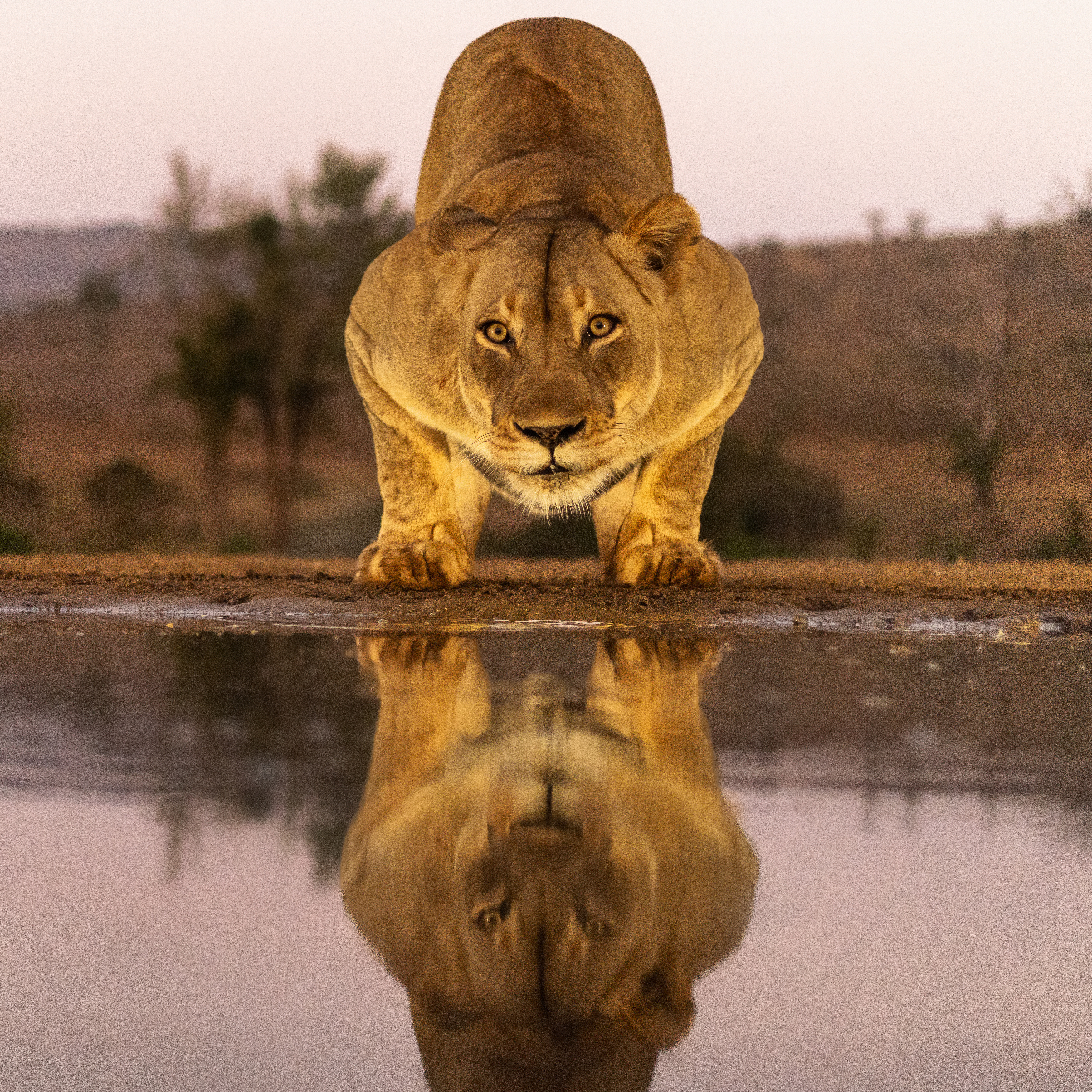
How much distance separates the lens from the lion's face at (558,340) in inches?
243

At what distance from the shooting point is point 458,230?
6.98 metres

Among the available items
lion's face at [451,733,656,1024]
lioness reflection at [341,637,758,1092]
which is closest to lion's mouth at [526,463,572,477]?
lioness reflection at [341,637,758,1092]

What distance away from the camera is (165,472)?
36156 mm

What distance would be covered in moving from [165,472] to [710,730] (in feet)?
111

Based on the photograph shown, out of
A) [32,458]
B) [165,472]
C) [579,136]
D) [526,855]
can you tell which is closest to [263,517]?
[165,472]

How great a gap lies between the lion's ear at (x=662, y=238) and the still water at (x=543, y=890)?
312 centimetres

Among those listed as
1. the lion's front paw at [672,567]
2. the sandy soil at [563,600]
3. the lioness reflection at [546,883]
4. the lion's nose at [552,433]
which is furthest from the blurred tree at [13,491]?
the lioness reflection at [546,883]

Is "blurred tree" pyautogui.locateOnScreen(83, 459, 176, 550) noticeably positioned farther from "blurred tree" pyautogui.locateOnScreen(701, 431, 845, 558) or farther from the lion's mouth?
the lion's mouth

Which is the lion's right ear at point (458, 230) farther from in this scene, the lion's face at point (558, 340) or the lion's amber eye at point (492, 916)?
the lion's amber eye at point (492, 916)

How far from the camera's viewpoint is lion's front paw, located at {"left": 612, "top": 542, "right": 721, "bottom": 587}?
283 inches

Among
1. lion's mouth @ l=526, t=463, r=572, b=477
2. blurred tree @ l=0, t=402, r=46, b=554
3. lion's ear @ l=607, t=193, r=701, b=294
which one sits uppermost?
lion's ear @ l=607, t=193, r=701, b=294

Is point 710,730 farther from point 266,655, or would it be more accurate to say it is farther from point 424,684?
point 266,655

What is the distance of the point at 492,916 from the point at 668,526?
17.5ft

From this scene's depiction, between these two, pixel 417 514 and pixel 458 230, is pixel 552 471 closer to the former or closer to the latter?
pixel 417 514
